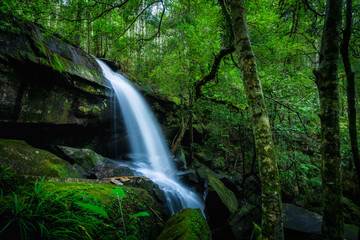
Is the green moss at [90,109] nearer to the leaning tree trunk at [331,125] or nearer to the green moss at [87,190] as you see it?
the green moss at [87,190]

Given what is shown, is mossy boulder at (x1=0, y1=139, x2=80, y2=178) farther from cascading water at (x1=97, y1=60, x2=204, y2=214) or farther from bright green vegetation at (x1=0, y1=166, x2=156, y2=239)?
cascading water at (x1=97, y1=60, x2=204, y2=214)

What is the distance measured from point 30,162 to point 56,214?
3027 millimetres

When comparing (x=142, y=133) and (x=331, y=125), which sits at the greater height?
(x=331, y=125)

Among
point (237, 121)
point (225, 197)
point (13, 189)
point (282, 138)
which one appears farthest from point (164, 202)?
point (282, 138)

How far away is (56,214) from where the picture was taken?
4.36 feet

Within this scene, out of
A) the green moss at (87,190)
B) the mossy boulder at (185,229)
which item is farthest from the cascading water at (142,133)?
the green moss at (87,190)

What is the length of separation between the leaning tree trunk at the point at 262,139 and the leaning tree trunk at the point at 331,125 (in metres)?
0.55

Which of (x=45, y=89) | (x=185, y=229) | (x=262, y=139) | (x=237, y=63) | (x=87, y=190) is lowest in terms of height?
(x=185, y=229)

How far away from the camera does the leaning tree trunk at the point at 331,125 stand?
1.94 metres

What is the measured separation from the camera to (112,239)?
156 centimetres

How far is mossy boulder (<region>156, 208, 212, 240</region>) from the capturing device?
7.07ft

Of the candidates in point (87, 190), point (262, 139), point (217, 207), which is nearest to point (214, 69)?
point (262, 139)

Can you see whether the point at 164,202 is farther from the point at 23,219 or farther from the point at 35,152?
the point at 23,219

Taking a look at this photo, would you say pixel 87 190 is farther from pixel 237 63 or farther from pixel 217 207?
pixel 237 63
